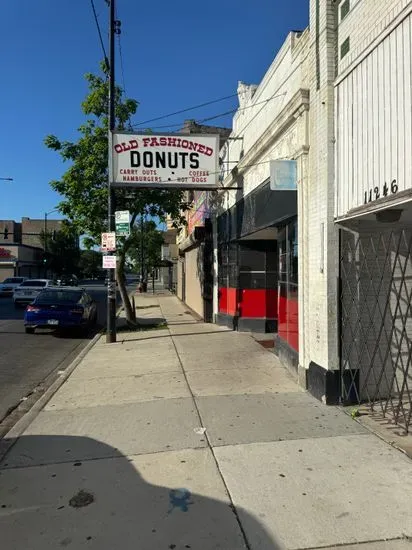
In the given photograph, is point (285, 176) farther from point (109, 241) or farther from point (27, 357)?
point (27, 357)

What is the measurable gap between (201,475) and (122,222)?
27.7 feet

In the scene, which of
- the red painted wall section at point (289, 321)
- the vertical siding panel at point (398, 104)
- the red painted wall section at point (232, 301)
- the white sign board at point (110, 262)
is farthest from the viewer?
the red painted wall section at point (232, 301)

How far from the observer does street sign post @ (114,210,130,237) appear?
11.9 meters

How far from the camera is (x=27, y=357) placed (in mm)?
10992

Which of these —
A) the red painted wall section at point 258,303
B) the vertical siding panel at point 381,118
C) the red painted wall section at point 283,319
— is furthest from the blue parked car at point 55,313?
the vertical siding panel at point 381,118

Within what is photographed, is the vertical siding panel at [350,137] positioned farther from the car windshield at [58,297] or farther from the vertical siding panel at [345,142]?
the car windshield at [58,297]

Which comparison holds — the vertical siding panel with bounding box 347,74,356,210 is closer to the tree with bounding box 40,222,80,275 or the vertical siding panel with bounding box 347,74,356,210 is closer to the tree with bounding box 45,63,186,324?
the tree with bounding box 45,63,186,324

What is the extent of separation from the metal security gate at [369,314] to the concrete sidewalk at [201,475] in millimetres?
649

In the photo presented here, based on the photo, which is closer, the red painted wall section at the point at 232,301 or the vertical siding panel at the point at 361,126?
the vertical siding panel at the point at 361,126

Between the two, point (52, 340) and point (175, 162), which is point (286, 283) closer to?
point (175, 162)

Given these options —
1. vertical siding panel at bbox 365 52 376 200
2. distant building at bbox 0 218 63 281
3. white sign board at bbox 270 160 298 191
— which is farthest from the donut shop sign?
distant building at bbox 0 218 63 281

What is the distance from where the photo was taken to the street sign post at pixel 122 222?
39.0ft

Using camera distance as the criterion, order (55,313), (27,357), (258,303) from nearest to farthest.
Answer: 1. (27,357)
2. (258,303)
3. (55,313)

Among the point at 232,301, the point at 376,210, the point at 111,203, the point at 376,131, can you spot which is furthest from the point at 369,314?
the point at 111,203
